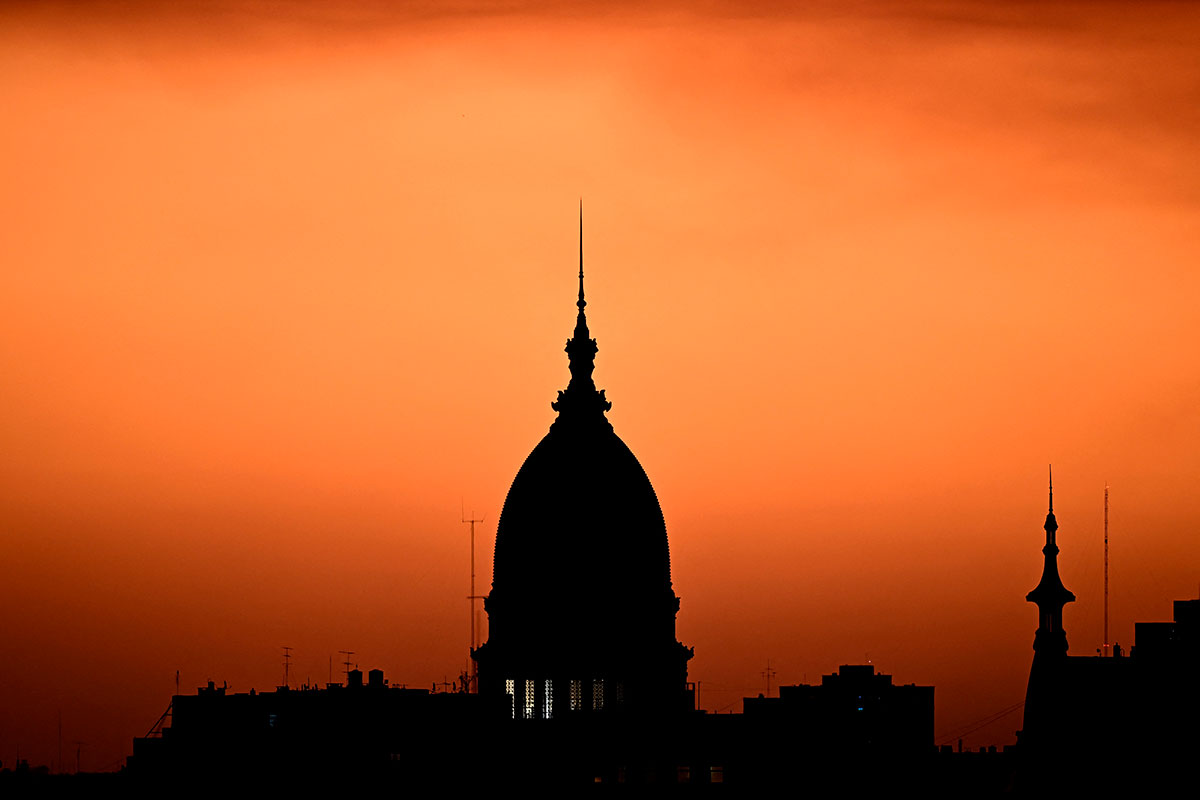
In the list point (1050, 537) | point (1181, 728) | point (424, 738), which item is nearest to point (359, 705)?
point (424, 738)

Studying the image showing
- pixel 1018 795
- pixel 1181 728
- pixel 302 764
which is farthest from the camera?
pixel 302 764

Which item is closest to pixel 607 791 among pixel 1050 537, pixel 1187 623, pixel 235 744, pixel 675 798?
pixel 675 798

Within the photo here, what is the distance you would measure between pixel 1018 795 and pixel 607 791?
32143mm

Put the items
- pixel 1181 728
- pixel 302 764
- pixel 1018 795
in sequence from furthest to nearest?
pixel 302 764
pixel 1018 795
pixel 1181 728

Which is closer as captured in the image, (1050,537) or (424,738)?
(1050,537)

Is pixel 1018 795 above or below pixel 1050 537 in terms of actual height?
below

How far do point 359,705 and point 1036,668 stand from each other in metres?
40.3

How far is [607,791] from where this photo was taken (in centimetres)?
19962

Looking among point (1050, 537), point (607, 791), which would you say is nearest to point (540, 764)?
point (607, 791)

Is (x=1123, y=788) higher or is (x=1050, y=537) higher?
(x=1050, y=537)

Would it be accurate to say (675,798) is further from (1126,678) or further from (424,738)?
(1126,678)

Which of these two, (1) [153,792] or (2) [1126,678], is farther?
(1) [153,792]

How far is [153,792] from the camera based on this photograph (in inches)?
7781

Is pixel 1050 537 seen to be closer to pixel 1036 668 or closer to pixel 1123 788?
pixel 1036 668
